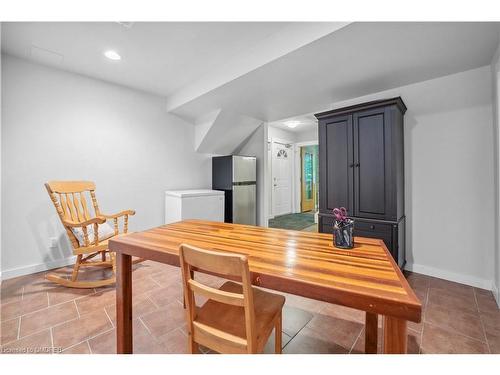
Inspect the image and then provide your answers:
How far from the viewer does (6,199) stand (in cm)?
247

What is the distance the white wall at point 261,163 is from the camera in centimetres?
474

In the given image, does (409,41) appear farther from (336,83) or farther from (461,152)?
(461,152)

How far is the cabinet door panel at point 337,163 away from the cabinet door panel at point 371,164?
7cm

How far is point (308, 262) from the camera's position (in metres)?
1.03

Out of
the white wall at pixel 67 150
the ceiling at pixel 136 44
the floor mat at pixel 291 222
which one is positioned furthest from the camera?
the floor mat at pixel 291 222

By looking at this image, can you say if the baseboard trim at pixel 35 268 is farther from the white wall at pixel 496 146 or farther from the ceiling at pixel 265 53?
the white wall at pixel 496 146

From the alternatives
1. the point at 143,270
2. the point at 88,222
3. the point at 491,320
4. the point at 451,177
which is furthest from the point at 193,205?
the point at 491,320

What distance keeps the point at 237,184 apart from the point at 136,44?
2.61 m

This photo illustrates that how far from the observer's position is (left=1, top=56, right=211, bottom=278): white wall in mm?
2520

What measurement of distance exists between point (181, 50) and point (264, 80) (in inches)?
37.6

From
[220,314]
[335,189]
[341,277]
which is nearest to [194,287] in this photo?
[220,314]

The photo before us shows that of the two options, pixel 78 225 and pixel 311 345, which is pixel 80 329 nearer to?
pixel 78 225

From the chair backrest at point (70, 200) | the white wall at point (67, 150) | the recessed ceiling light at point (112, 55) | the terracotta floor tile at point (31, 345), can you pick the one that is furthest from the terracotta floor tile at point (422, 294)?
the recessed ceiling light at point (112, 55)

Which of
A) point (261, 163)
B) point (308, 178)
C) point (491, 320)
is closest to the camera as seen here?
point (491, 320)
